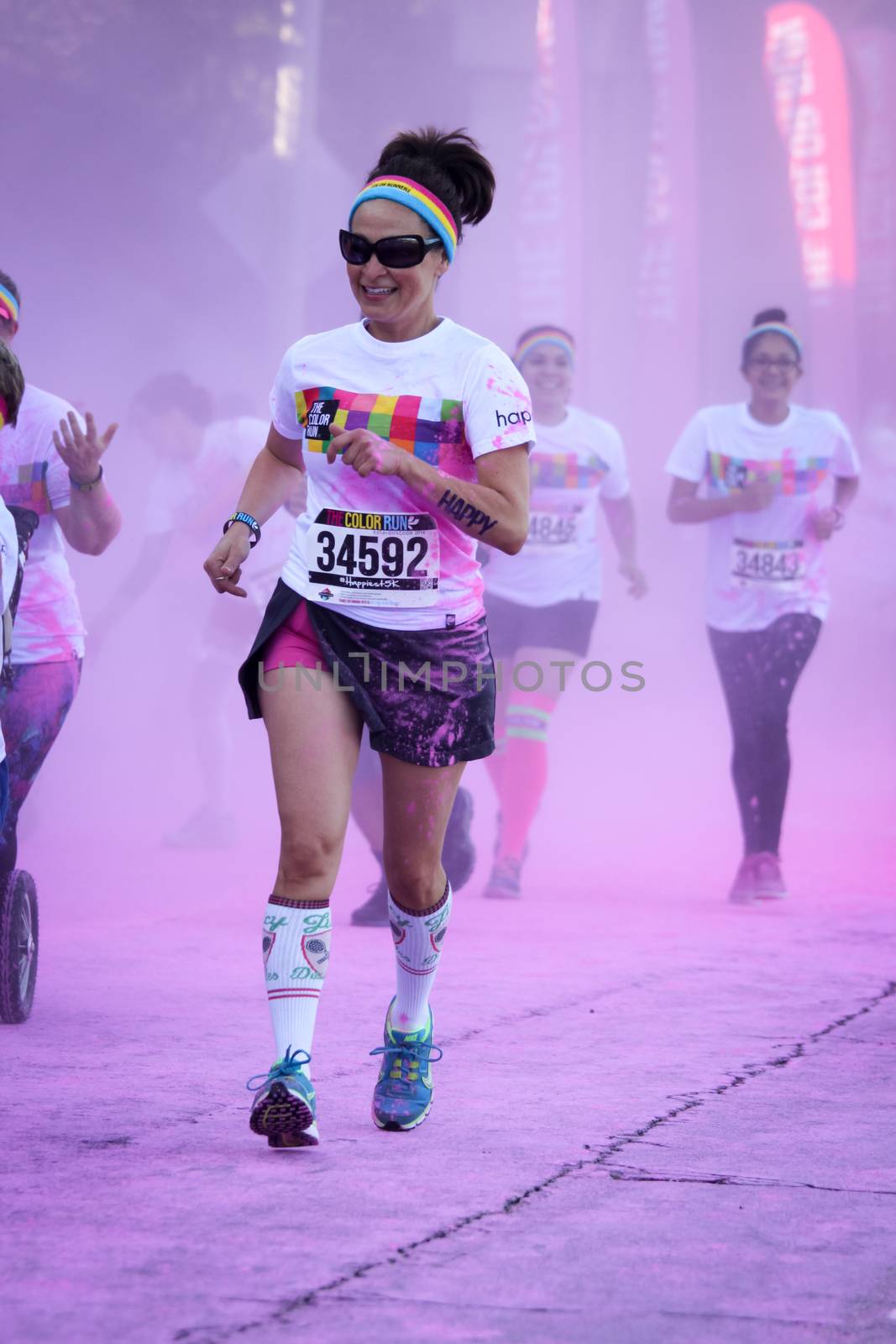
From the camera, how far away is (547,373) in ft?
25.4

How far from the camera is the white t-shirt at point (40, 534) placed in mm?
4590

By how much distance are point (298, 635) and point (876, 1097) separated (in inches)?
56.2

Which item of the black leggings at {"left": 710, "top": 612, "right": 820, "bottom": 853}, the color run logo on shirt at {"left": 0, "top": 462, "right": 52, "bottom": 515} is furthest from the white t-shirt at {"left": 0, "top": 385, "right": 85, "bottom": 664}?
the black leggings at {"left": 710, "top": 612, "right": 820, "bottom": 853}

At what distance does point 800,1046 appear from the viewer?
4129 mm

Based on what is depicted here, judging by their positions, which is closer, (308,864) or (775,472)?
(308,864)

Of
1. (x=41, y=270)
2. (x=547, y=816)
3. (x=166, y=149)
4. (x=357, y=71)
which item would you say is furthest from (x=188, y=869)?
(x=357, y=71)

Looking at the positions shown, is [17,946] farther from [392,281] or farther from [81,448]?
[392,281]

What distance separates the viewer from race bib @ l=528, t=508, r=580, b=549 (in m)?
7.62

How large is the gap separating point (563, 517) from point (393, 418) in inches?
173

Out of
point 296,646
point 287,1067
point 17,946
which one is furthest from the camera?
point 17,946

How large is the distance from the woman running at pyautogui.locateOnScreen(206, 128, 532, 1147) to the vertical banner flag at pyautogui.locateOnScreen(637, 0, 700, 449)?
882 cm

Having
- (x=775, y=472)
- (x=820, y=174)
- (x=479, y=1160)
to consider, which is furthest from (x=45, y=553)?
(x=820, y=174)

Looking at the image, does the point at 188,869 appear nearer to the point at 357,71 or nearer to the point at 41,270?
the point at 41,270

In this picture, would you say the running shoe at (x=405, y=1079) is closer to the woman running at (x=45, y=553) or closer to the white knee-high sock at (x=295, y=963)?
the white knee-high sock at (x=295, y=963)
